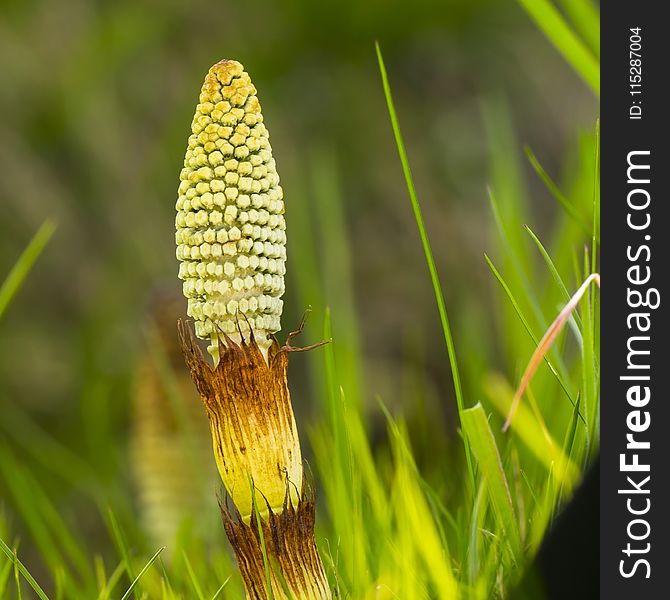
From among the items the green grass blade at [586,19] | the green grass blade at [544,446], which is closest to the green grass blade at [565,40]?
the green grass blade at [586,19]

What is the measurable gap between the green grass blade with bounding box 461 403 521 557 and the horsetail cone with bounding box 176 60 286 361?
3.3 inches

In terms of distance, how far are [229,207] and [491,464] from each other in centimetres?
12

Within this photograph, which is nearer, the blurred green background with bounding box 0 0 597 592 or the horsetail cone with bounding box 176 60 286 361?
the horsetail cone with bounding box 176 60 286 361

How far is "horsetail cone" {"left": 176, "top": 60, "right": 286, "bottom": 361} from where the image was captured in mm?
302

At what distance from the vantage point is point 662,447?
0.29m

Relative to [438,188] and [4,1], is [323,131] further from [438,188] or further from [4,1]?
[4,1]

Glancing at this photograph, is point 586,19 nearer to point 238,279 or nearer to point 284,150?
point 238,279

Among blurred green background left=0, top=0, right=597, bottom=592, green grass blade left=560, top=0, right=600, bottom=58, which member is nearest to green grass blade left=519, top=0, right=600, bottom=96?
green grass blade left=560, top=0, right=600, bottom=58

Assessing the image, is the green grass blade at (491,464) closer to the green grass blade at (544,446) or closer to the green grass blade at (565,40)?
the green grass blade at (544,446)

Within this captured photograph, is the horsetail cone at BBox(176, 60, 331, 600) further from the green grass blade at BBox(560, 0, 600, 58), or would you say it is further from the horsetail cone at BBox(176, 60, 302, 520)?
the green grass blade at BBox(560, 0, 600, 58)

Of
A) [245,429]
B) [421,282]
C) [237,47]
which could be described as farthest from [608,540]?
[237,47]

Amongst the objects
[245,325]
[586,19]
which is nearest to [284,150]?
[586,19]

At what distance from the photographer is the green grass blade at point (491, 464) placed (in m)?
0.30

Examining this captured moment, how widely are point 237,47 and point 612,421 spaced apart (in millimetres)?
1391
